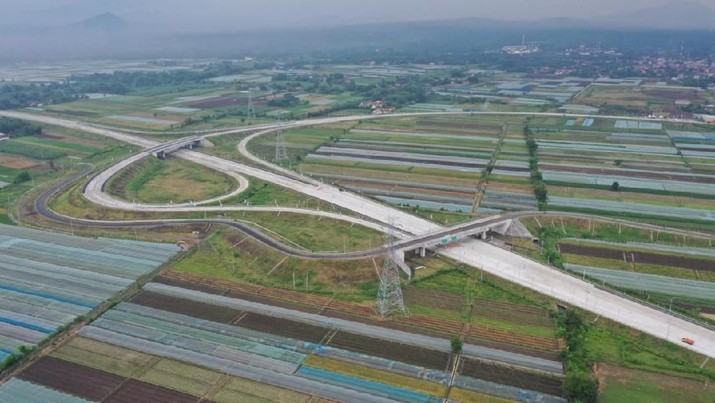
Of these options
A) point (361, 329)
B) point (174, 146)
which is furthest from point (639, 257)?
point (174, 146)

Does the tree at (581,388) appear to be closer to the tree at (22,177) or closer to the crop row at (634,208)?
the crop row at (634,208)

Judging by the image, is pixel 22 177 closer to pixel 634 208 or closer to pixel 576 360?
pixel 576 360

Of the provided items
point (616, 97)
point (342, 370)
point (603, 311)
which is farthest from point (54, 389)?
point (616, 97)

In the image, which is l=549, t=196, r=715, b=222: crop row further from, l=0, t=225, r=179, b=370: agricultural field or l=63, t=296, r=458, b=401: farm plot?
l=0, t=225, r=179, b=370: agricultural field

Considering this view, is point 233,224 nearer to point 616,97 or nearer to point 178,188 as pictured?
point 178,188

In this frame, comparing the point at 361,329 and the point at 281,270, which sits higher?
the point at 281,270

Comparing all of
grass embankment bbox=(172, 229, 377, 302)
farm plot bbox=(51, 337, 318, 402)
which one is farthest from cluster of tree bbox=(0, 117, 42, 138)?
farm plot bbox=(51, 337, 318, 402)
